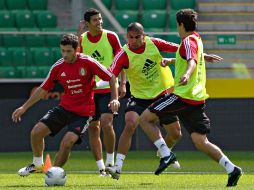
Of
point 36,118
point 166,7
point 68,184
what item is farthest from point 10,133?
point 68,184

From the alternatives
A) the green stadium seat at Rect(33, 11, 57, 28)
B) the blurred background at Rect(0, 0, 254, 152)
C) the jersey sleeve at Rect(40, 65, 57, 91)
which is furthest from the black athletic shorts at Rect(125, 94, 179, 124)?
the green stadium seat at Rect(33, 11, 57, 28)

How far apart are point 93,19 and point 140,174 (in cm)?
214

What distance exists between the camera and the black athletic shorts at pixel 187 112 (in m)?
11.1

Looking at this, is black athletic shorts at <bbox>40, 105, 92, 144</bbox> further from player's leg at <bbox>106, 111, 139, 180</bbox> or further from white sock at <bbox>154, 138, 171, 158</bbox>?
white sock at <bbox>154, 138, 171, 158</bbox>

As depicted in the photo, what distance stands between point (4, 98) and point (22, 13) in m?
2.74

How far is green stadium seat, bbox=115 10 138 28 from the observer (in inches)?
864

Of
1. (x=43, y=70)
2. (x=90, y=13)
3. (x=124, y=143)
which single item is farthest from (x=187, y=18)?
(x=43, y=70)

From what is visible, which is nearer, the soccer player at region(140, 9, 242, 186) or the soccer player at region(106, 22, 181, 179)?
the soccer player at region(140, 9, 242, 186)

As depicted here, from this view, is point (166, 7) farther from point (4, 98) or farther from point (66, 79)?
point (66, 79)

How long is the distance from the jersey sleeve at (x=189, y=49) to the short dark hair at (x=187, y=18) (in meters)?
0.19

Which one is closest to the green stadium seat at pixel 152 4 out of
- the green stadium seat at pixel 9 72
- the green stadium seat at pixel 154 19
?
the green stadium seat at pixel 154 19

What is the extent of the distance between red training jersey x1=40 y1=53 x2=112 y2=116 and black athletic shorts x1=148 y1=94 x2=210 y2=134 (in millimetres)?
950

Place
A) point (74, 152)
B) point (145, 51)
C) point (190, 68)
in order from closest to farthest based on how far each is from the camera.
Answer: point (190, 68), point (145, 51), point (74, 152)

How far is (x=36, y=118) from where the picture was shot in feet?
64.2
